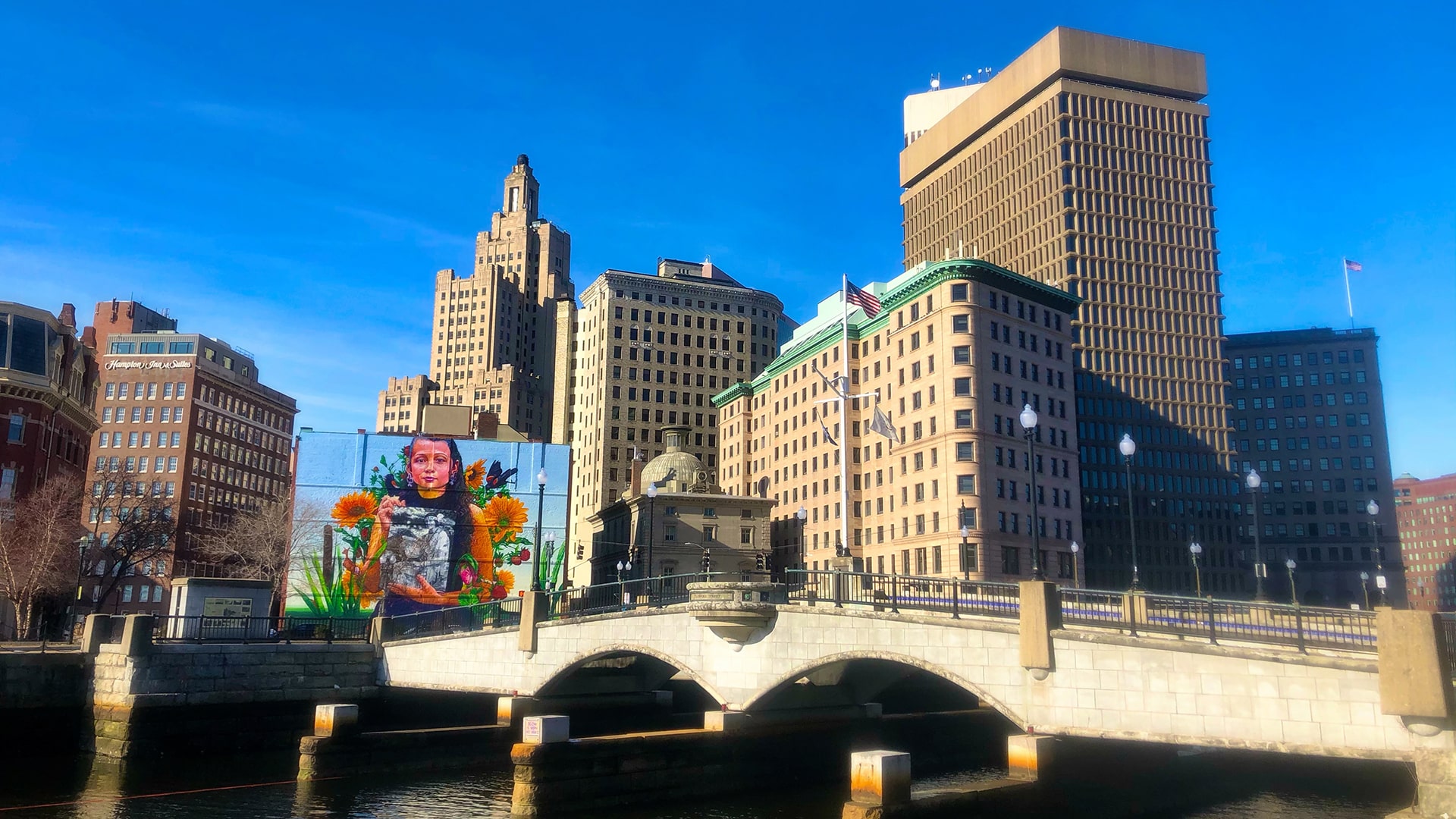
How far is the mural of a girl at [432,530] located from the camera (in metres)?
84.4

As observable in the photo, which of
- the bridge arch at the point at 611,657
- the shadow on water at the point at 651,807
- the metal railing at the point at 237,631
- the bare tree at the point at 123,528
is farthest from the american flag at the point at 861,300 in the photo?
the bare tree at the point at 123,528

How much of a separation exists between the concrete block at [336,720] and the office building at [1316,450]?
125 m

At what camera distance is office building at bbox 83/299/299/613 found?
120m

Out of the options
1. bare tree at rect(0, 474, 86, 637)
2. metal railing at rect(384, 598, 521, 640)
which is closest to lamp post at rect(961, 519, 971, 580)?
metal railing at rect(384, 598, 521, 640)

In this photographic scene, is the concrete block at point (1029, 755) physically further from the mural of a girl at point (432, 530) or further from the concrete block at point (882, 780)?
the mural of a girl at point (432, 530)

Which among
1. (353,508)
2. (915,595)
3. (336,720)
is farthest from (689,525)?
(915,595)

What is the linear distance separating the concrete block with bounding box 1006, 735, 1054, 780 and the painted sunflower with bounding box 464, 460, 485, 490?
220 feet

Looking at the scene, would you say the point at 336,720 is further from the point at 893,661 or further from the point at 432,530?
the point at 432,530

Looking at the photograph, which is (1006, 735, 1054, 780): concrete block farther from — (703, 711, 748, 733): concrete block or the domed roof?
the domed roof

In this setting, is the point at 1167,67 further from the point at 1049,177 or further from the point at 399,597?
the point at 399,597

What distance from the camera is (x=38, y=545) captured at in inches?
2509

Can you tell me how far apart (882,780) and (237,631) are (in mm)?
35751

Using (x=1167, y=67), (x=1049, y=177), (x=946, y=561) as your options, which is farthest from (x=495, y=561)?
(x=1167, y=67)

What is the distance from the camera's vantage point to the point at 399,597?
84000 millimetres
